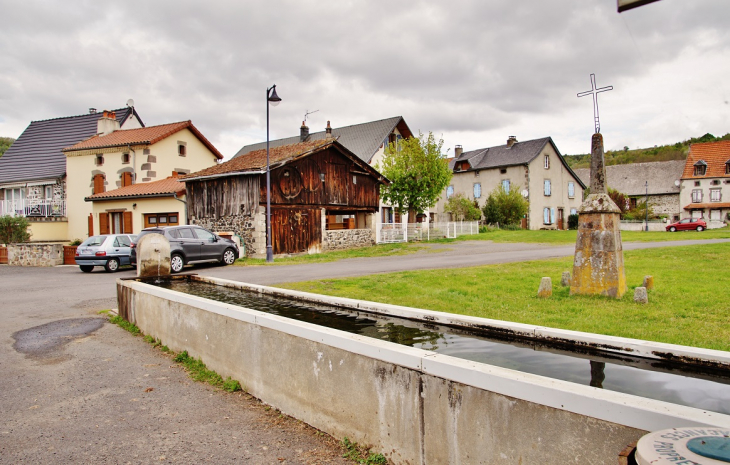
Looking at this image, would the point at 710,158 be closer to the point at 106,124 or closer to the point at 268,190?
the point at 268,190

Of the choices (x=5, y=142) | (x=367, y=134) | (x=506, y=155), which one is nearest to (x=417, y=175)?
(x=367, y=134)

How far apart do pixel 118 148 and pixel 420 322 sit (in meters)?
29.0

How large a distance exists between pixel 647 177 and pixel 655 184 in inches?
71.3

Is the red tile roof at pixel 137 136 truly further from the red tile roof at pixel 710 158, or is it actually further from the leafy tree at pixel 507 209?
the red tile roof at pixel 710 158

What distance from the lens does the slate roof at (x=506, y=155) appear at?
45.5 metres

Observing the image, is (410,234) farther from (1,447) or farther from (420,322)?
(1,447)

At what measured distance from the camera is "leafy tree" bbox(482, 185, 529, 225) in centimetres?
4138

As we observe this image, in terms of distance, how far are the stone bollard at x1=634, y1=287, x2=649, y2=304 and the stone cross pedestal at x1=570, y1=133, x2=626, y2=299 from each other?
293mm

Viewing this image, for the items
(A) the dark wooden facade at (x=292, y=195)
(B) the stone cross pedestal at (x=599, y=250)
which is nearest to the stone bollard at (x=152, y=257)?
(B) the stone cross pedestal at (x=599, y=250)

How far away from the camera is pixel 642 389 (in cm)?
348

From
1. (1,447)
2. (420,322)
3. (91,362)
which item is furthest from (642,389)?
(91,362)

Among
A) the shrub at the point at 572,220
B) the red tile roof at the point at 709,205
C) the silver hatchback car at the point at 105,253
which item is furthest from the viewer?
the red tile roof at the point at 709,205

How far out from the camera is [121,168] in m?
29.1

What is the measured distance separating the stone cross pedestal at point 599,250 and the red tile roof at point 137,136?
26241 mm
